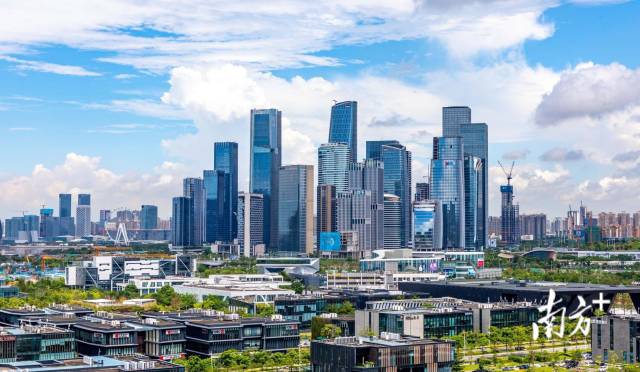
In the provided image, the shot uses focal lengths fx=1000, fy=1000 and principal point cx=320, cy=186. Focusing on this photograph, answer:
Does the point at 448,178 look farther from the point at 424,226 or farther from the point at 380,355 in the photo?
the point at 380,355

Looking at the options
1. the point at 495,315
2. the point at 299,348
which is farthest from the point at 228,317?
the point at 495,315

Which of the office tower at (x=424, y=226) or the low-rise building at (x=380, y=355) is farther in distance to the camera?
the office tower at (x=424, y=226)

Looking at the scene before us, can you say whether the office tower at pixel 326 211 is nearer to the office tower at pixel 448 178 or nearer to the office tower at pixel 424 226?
the office tower at pixel 424 226

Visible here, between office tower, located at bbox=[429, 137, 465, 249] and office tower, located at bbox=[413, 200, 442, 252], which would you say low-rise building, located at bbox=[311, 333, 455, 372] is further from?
office tower, located at bbox=[429, 137, 465, 249]

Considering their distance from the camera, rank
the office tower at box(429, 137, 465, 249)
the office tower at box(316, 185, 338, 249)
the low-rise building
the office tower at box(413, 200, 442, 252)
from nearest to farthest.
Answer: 1. the low-rise building
2. the office tower at box(413, 200, 442, 252)
3. the office tower at box(316, 185, 338, 249)
4. the office tower at box(429, 137, 465, 249)

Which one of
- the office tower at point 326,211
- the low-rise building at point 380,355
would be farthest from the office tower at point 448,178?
the low-rise building at point 380,355

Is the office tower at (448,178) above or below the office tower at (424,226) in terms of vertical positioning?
above

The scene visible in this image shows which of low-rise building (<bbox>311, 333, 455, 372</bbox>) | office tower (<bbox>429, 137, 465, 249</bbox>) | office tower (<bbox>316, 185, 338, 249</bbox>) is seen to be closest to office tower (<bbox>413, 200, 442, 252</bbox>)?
office tower (<bbox>429, 137, 465, 249</bbox>)

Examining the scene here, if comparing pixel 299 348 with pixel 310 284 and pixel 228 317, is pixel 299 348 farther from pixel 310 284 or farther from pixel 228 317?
pixel 310 284

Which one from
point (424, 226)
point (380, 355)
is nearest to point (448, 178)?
point (424, 226)
